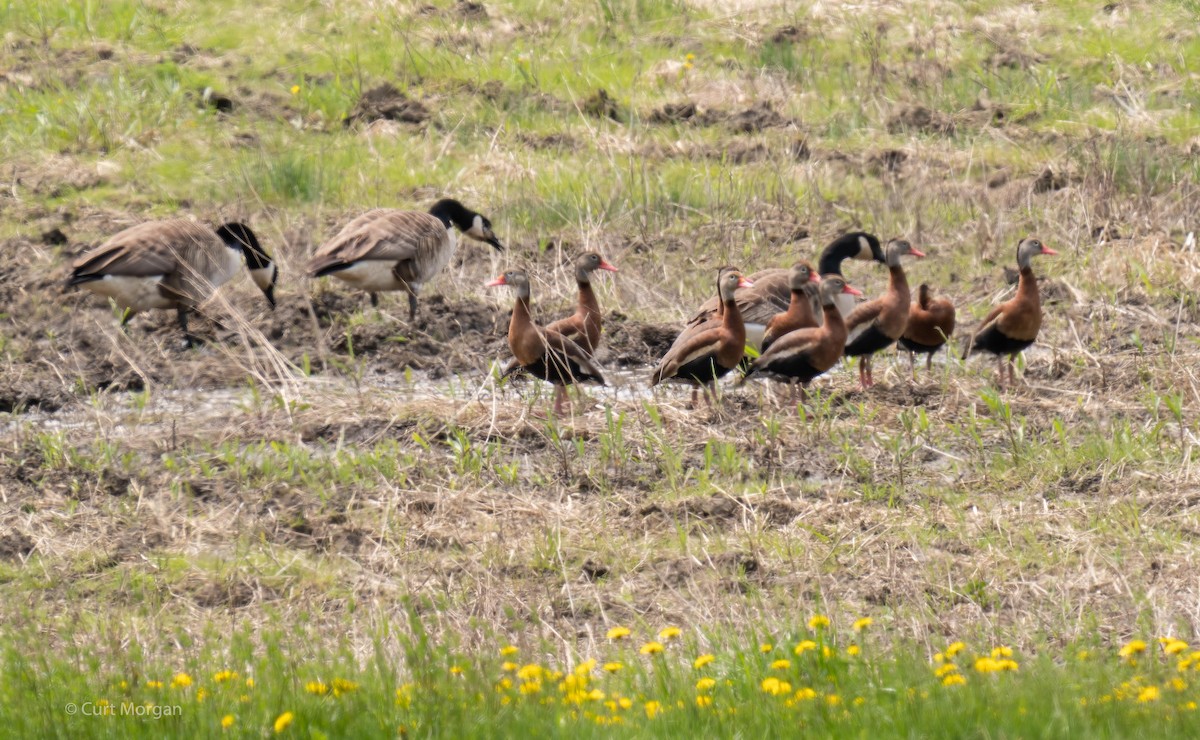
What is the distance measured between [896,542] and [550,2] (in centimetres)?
1127

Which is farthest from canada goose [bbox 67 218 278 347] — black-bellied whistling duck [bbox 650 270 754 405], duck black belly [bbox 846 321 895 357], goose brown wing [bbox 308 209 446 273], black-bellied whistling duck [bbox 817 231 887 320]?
duck black belly [bbox 846 321 895 357]

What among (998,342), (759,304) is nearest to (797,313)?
(759,304)

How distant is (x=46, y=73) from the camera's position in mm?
15477

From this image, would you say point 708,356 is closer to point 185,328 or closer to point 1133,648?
point 185,328

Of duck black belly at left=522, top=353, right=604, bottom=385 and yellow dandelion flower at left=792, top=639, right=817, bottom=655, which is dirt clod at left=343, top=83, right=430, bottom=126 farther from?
yellow dandelion flower at left=792, top=639, right=817, bottom=655

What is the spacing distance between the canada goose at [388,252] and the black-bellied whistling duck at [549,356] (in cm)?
189

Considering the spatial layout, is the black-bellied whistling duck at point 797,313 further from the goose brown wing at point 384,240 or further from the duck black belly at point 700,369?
the goose brown wing at point 384,240

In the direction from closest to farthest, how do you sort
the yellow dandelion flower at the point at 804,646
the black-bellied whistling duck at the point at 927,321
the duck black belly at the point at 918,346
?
the yellow dandelion flower at the point at 804,646
the black-bellied whistling duck at the point at 927,321
the duck black belly at the point at 918,346

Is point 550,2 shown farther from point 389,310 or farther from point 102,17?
point 389,310

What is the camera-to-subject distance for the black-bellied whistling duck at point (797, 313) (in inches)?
383

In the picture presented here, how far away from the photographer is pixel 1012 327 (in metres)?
9.37

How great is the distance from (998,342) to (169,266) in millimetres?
5486

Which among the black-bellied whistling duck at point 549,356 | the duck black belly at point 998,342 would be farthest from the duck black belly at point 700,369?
the duck black belly at point 998,342

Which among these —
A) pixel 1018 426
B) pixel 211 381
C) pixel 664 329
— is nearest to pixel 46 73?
pixel 211 381
